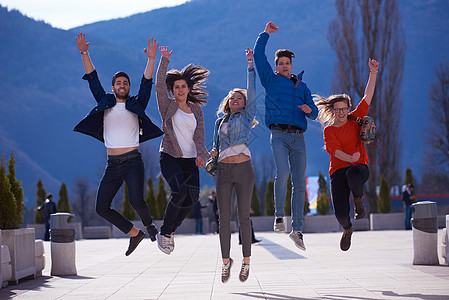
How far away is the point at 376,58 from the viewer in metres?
34.8

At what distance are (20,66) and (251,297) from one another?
18522cm

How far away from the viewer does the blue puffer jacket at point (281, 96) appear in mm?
8344

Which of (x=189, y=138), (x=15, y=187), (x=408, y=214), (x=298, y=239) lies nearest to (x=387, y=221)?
(x=408, y=214)

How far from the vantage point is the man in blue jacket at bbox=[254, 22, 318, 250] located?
8.34m

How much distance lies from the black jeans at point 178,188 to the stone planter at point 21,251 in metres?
4.28

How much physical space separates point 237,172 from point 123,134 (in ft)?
4.86

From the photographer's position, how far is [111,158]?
7.87m

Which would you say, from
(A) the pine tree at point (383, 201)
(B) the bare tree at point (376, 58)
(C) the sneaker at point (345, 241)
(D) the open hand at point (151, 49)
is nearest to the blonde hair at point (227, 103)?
(D) the open hand at point (151, 49)

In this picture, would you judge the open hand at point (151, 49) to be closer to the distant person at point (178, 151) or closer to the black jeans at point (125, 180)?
the distant person at point (178, 151)

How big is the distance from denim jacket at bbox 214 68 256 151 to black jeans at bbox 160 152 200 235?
0.52 metres

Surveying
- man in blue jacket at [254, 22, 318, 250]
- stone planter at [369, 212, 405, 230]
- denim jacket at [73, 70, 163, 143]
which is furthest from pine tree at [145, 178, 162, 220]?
denim jacket at [73, 70, 163, 143]

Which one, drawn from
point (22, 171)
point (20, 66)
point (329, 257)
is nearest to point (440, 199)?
point (329, 257)

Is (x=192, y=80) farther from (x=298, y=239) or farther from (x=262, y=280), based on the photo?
(x=262, y=280)

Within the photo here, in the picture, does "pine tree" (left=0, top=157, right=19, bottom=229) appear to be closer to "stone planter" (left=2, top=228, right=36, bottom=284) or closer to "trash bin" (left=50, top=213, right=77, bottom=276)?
"stone planter" (left=2, top=228, right=36, bottom=284)
